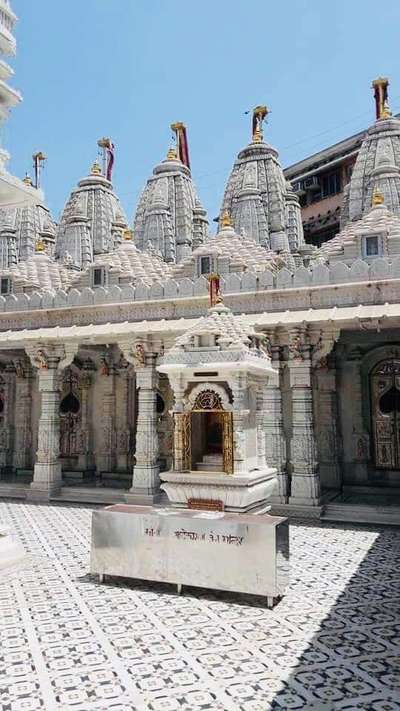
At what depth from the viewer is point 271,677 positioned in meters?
4.91

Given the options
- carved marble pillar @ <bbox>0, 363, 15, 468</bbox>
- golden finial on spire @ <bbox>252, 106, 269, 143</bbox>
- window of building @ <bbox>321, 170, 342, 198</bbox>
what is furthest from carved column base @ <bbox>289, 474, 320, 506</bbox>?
window of building @ <bbox>321, 170, 342, 198</bbox>

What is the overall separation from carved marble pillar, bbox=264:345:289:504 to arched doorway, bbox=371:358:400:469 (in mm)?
3386

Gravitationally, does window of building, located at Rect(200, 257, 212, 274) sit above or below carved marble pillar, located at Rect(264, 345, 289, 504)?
above

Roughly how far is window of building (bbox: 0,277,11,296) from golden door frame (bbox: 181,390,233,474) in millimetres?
11517

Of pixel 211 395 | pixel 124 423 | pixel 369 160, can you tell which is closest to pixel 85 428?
pixel 124 423

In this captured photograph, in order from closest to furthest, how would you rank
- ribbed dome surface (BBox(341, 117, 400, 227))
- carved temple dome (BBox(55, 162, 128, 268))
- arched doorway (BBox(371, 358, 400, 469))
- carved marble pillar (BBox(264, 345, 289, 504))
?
1. carved marble pillar (BBox(264, 345, 289, 504))
2. arched doorway (BBox(371, 358, 400, 469))
3. ribbed dome surface (BBox(341, 117, 400, 227))
4. carved temple dome (BBox(55, 162, 128, 268))

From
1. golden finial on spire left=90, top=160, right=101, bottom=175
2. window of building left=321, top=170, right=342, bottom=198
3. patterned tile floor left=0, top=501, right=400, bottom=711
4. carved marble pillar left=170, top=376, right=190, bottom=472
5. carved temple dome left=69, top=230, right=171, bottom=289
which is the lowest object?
patterned tile floor left=0, top=501, right=400, bottom=711

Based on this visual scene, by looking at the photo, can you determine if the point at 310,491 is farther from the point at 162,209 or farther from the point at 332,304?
the point at 162,209

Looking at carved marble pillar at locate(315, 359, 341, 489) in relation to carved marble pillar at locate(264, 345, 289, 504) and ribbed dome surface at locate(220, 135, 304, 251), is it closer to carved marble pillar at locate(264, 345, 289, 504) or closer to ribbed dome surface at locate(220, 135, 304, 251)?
carved marble pillar at locate(264, 345, 289, 504)

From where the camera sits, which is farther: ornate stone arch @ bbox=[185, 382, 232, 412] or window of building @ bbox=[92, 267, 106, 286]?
window of building @ bbox=[92, 267, 106, 286]

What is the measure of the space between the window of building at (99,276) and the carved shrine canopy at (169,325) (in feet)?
8.67

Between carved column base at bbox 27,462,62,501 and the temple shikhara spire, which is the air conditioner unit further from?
carved column base at bbox 27,462,62,501

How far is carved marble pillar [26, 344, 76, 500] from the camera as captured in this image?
14.6m

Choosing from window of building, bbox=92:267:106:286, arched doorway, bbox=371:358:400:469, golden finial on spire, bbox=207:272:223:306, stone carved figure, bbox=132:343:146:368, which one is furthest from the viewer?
window of building, bbox=92:267:106:286
